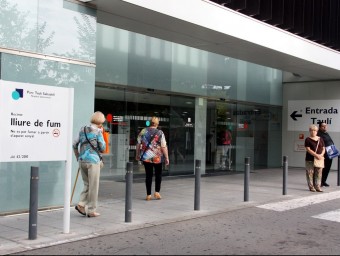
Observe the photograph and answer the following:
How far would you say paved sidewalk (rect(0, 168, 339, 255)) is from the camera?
675cm

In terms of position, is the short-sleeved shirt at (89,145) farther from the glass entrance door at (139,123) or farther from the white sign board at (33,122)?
the glass entrance door at (139,123)

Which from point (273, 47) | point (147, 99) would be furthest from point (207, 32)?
point (147, 99)

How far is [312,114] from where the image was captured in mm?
20297

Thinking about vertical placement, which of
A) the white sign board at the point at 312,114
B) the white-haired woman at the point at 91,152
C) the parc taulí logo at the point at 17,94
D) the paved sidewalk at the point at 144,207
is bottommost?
the paved sidewalk at the point at 144,207

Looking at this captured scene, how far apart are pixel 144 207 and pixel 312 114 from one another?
43.2 feet

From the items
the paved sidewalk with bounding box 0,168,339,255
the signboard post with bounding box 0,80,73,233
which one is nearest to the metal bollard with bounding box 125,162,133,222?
the paved sidewalk with bounding box 0,168,339,255

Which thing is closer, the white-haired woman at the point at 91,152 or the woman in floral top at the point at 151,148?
the white-haired woman at the point at 91,152

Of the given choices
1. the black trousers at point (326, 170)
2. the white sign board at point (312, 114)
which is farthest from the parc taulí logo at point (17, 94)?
the white sign board at point (312, 114)

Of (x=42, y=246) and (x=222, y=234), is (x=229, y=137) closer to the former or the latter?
(x=222, y=234)

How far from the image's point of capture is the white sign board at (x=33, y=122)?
6250 mm

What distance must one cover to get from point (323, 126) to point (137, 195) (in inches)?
247

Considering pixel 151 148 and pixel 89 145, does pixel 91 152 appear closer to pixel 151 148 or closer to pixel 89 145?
pixel 89 145

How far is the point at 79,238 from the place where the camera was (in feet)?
21.7

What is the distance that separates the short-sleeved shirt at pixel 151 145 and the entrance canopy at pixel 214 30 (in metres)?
2.67
